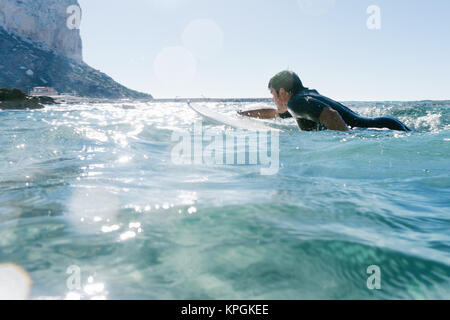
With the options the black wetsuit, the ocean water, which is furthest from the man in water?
the ocean water

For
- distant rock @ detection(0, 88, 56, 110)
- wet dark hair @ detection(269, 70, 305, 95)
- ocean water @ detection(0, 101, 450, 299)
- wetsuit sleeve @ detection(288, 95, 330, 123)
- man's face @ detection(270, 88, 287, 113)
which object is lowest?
ocean water @ detection(0, 101, 450, 299)

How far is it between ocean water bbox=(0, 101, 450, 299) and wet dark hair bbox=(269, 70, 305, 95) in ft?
9.33

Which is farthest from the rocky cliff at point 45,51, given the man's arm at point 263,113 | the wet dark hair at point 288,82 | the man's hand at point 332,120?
the man's hand at point 332,120

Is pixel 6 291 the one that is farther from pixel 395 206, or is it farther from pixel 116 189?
pixel 395 206

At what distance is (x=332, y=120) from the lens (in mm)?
6180

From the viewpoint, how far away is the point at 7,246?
1.64 metres

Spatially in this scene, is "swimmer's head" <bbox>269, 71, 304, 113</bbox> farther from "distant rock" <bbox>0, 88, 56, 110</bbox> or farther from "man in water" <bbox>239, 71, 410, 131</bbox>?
"distant rock" <bbox>0, 88, 56, 110</bbox>

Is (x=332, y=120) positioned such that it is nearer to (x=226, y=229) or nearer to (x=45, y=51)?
(x=226, y=229)

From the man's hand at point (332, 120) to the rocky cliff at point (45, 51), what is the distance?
293 ft

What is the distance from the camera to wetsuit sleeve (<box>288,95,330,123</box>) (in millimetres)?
5859

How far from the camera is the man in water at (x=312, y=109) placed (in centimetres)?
597

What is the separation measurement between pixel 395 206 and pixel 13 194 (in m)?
2.99

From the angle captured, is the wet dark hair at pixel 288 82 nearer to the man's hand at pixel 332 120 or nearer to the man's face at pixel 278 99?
the man's face at pixel 278 99
